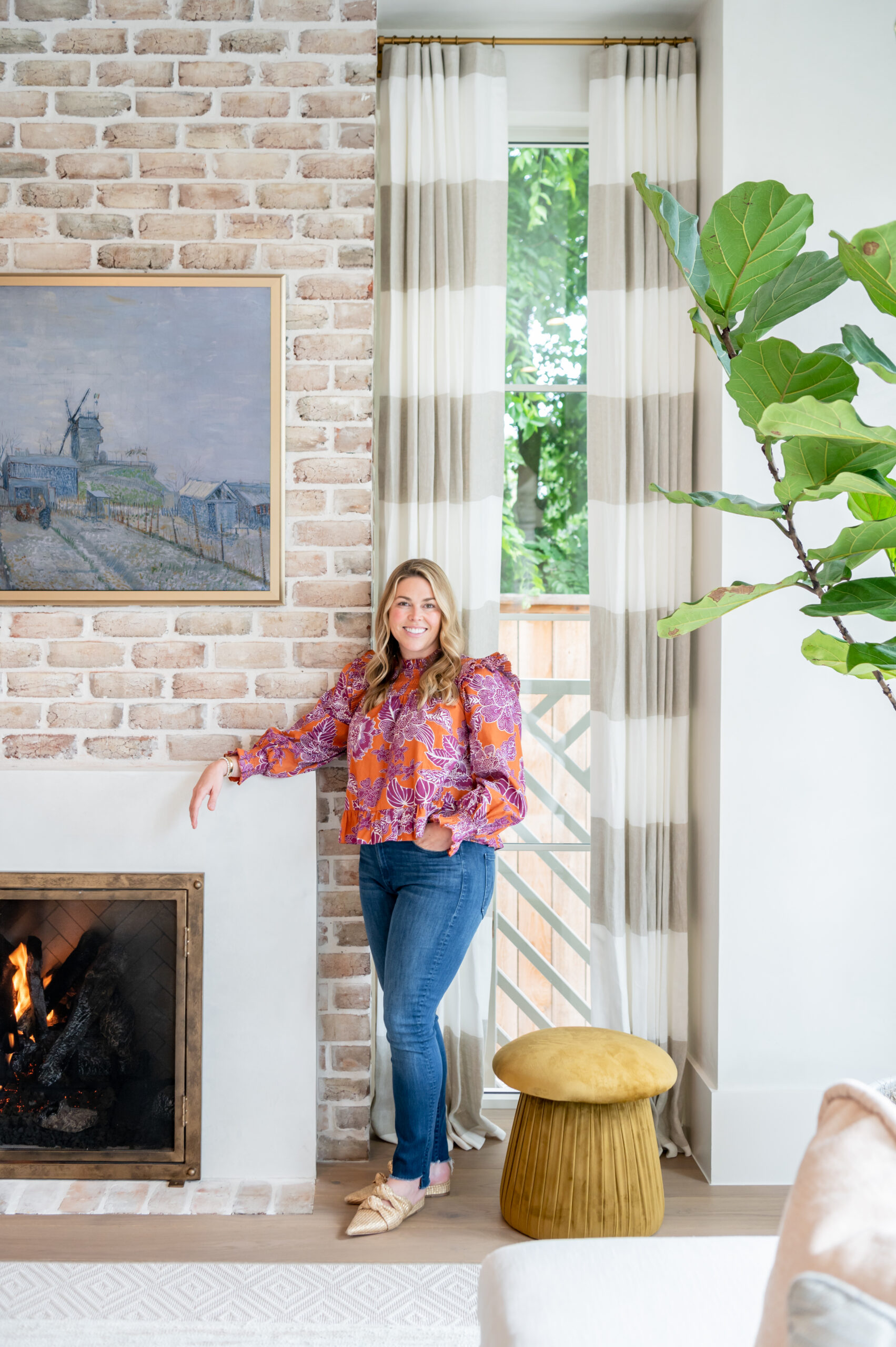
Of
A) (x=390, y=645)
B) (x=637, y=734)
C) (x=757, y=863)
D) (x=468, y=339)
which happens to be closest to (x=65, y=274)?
(x=468, y=339)

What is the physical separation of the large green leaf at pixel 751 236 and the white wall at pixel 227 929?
1735 millimetres

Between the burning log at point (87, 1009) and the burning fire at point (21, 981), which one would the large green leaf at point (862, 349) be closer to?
the burning log at point (87, 1009)

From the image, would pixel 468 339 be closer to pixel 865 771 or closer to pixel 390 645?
pixel 390 645

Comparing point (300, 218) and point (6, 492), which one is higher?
point (300, 218)

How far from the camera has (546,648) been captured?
270cm

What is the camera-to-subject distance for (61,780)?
232 cm

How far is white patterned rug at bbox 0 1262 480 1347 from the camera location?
1781 millimetres

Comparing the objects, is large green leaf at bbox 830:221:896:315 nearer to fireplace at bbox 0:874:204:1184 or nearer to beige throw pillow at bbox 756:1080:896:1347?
beige throw pillow at bbox 756:1080:896:1347

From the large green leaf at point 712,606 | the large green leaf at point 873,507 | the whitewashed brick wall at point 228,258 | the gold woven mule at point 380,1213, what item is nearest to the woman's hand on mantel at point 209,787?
the whitewashed brick wall at point 228,258

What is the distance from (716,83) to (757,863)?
1969mm

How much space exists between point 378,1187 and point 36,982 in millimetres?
981

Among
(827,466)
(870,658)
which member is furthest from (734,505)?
(870,658)

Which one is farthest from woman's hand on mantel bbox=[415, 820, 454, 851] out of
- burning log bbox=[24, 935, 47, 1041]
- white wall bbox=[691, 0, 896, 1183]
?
burning log bbox=[24, 935, 47, 1041]

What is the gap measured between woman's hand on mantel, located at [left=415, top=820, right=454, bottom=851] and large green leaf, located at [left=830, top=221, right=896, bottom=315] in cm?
150
